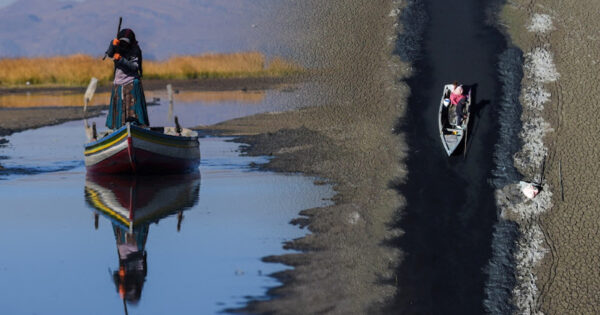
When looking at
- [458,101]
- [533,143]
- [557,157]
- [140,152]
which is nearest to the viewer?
[557,157]

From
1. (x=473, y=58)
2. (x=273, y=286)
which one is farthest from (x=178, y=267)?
(x=473, y=58)

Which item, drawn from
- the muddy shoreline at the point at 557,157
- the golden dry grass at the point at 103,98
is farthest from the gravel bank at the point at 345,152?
the golden dry grass at the point at 103,98

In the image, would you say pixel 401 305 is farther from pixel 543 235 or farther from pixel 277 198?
pixel 277 198

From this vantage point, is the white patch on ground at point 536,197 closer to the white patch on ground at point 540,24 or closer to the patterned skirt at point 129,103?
the white patch on ground at point 540,24

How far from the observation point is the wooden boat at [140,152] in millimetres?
30562

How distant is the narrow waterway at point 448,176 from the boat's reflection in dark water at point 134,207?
15.3 ft

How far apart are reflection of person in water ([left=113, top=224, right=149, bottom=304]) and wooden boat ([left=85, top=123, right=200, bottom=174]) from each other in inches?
295

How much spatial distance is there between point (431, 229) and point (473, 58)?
48.6 feet

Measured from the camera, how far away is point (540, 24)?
38.1 m

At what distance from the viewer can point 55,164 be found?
34.5 metres

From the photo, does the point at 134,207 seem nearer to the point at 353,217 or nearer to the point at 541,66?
the point at 353,217

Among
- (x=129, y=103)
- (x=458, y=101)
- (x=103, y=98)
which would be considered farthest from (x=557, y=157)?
(x=103, y=98)

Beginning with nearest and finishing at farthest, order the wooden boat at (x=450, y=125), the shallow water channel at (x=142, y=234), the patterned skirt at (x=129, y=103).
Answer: the shallow water channel at (x=142, y=234), the wooden boat at (x=450, y=125), the patterned skirt at (x=129, y=103)

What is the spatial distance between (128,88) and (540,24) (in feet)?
50.7
